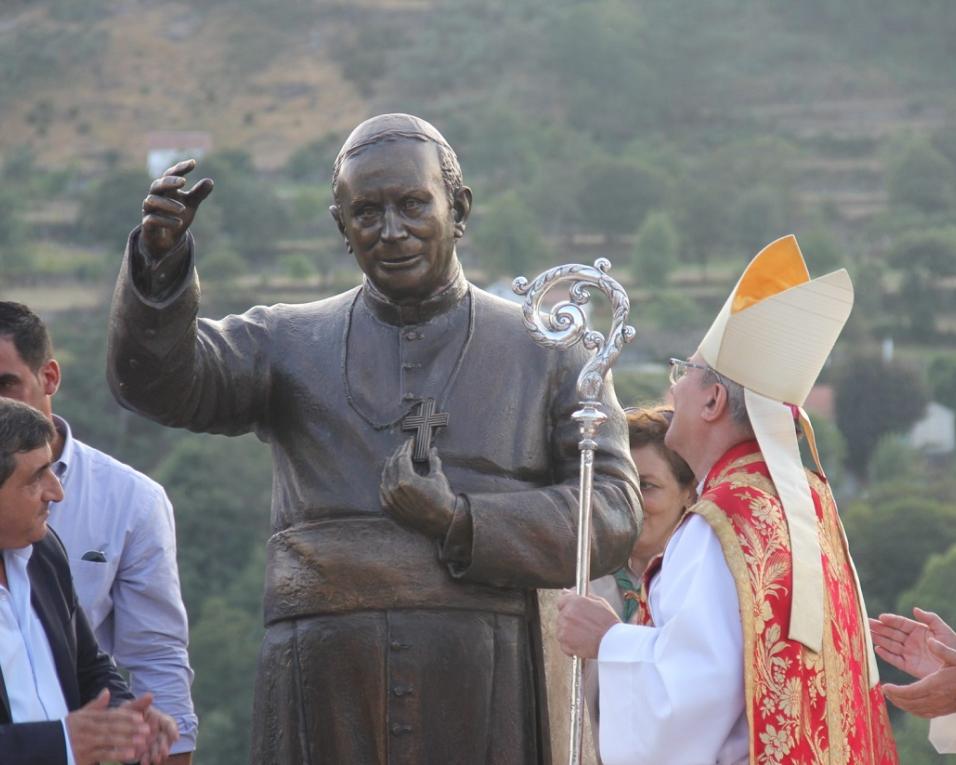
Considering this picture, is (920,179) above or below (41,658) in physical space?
above

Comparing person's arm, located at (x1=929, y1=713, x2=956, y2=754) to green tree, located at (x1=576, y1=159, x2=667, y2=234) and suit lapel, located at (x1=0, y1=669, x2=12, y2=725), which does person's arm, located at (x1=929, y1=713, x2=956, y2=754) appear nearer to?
suit lapel, located at (x1=0, y1=669, x2=12, y2=725)

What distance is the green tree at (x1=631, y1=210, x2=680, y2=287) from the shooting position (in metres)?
96.9

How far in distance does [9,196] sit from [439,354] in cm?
9923

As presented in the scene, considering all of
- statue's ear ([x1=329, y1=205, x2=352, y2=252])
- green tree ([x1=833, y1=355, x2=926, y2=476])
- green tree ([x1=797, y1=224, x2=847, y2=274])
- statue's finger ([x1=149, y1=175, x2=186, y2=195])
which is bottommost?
green tree ([x1=833, y1=355, x2=926, y2=476])

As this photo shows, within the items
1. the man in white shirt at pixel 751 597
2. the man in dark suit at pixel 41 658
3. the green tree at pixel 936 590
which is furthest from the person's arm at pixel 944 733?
the green tree at pixel 936 590

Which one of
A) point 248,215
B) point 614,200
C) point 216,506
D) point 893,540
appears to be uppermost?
point 614,200

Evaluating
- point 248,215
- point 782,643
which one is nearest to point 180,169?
point 782,643

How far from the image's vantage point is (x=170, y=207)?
17.4 feet

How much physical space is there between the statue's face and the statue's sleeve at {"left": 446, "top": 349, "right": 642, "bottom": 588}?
0.47 meters

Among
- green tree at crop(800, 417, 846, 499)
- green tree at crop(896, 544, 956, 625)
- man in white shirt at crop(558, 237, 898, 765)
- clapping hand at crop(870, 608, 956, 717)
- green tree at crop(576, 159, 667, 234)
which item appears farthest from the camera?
green tree at crop(576, 159, 667, 234)

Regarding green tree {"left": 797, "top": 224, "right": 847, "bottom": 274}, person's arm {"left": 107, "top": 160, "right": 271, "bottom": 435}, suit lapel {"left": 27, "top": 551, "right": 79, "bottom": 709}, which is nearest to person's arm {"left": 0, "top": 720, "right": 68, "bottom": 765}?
suit lapel {"left": 27, "top": 551, "right": 79, "bottom": 709}

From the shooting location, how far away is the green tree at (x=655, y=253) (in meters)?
96.9

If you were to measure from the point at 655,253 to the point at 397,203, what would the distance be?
304ft

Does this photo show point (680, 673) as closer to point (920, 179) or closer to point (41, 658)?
point (41, 658)
